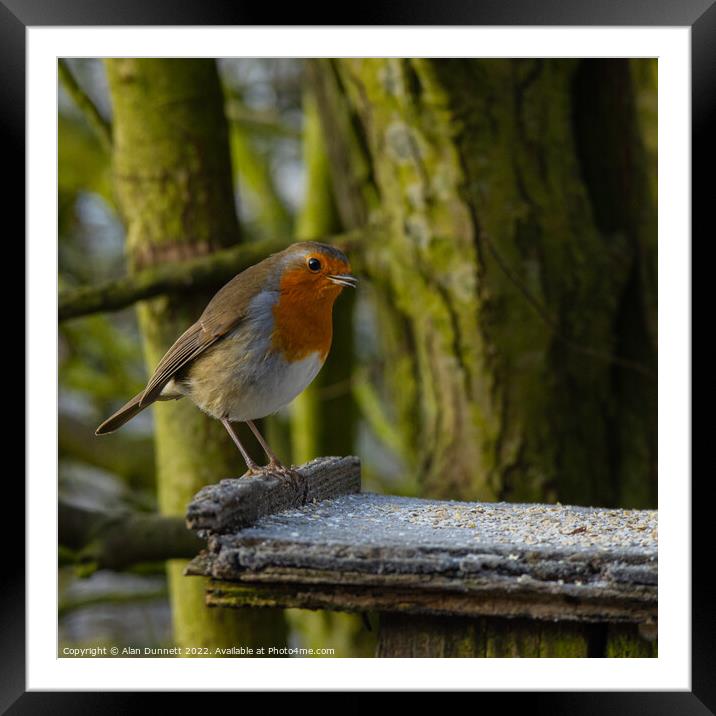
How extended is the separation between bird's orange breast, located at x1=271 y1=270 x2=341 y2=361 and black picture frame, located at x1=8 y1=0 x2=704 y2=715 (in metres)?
0.70

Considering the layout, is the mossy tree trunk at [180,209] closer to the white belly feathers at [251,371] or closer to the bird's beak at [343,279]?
the white belly feathers at [251,371]

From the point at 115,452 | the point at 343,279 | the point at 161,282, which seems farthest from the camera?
the point at 115,452

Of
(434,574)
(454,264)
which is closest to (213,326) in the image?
(434,574)

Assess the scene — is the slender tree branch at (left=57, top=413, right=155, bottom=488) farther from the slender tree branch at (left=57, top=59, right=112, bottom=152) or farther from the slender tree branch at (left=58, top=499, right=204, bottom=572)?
the slender tree branch at (left=57, top=59, right=112, bottom=152)

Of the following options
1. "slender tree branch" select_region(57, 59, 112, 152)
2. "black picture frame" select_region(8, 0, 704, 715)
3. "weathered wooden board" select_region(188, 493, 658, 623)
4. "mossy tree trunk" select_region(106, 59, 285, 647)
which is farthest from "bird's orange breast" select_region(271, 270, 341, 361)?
"slender tree branch" select_region(57, 59, 112, 152)

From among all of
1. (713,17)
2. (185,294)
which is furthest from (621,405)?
(713,17)

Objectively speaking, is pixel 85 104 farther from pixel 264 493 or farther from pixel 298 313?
pixel 264 493

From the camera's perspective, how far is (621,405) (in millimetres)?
4363

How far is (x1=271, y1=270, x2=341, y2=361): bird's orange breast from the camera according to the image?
116 inches

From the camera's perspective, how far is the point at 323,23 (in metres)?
2.59

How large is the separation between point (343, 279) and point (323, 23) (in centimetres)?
65

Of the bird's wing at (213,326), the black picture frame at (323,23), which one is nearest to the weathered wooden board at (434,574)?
the black picture frame at (323,23)

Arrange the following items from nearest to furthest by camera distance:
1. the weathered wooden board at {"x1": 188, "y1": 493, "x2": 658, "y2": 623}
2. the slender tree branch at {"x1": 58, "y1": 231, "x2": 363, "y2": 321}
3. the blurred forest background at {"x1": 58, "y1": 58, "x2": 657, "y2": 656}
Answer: the weathered wooden board at {"x1": 188, "y1": 493, "x2": 658, "y2": 623}
the slender tree branch at {"x1": 58, "y1": 231, "x2": 363, "y2": 321}
the blurred forest background at {"x1": 58, "y1": 58, "x2": 657, "y2": 656}

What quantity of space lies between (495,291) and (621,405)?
0.73 m
